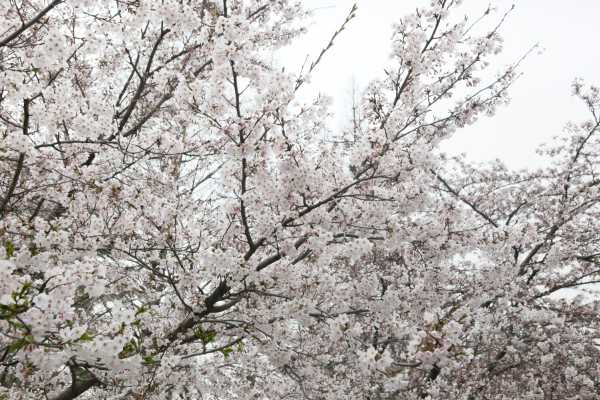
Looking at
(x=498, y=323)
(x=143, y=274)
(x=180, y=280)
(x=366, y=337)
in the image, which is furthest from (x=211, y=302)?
(x=498, y=323)

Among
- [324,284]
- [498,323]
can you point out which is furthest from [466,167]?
[324,284]

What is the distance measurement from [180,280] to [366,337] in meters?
3.76

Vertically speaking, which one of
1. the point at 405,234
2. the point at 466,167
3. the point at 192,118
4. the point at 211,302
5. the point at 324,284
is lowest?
the point at 211,302

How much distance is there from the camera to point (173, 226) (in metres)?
4.29

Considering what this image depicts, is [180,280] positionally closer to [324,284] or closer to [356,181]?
[324,284]

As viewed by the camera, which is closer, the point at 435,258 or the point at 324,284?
the point at 324,284

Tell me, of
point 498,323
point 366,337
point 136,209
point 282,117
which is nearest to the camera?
point 282,117

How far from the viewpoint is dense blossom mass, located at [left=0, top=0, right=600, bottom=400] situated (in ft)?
11.1

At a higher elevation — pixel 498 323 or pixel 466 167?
pixel 466 167

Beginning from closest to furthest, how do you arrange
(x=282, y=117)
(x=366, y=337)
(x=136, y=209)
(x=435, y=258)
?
(x=282, y=117) < (x=136, y=209) < (x=435, y=258) < (x=366, y=337)

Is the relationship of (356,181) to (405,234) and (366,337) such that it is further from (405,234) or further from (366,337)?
(366,337)

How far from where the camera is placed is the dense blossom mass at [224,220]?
133 inches

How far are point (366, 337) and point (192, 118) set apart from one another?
14.6 ft

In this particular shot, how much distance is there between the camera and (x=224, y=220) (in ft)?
17.1
